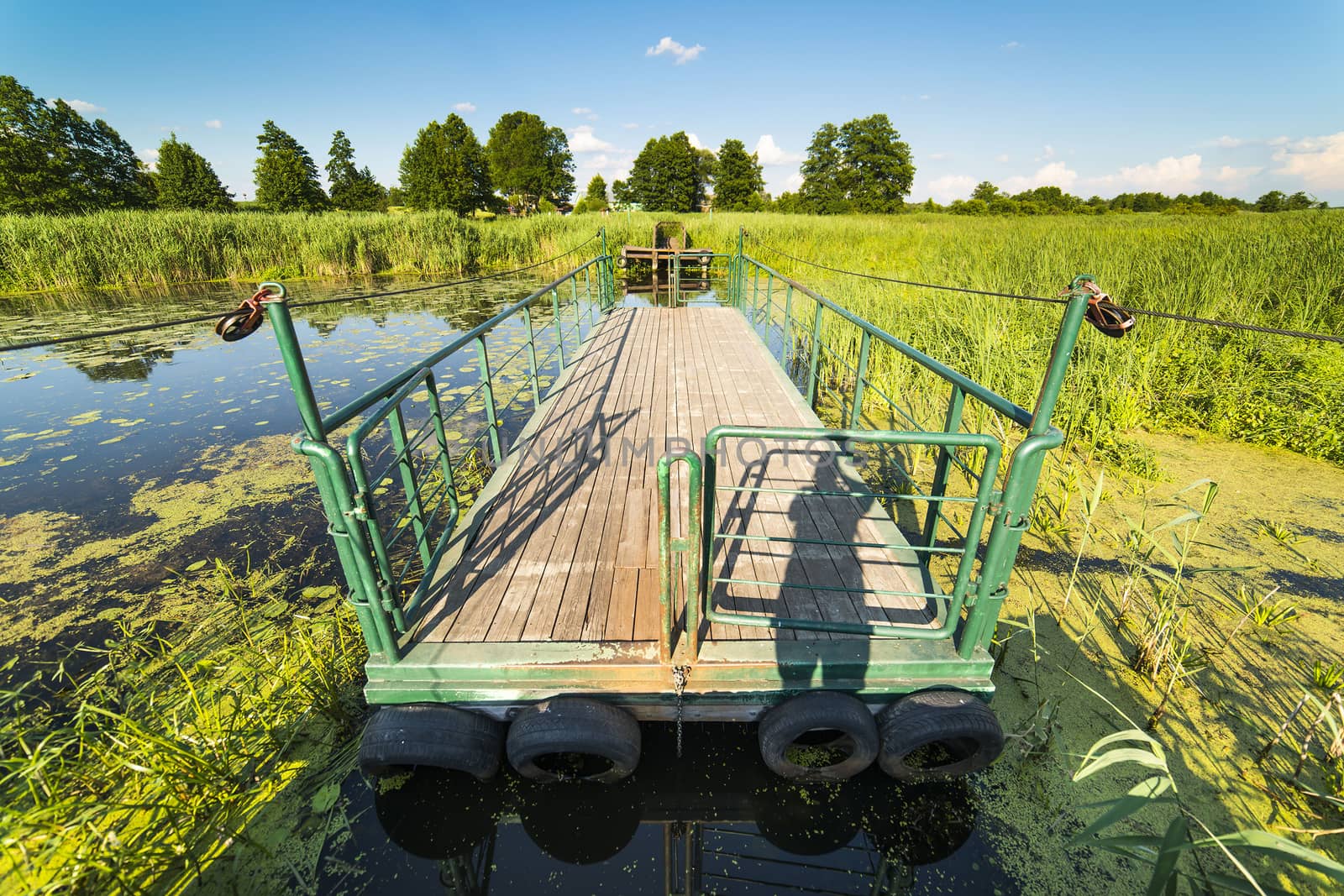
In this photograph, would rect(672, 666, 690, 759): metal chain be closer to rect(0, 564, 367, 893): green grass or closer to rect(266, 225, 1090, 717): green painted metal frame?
→ rect(266, 225, 1090, 717): green painted metal frame

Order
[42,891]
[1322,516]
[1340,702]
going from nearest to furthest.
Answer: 1. [42,891]
2. [1340,702]
3. [1322,516]

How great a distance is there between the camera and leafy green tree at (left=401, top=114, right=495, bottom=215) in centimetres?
3906

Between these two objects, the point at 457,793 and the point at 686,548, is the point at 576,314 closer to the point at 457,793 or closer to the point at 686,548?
the point at 686,548

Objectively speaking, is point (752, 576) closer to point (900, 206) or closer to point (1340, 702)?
point (1340, 702)

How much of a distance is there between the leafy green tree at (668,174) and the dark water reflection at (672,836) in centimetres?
5752

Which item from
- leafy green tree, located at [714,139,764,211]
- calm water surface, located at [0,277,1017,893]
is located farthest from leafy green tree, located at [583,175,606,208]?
calm water surface, located at [0,277,1017,893]

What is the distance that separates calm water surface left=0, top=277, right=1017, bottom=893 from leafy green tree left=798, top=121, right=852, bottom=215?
55342 mm

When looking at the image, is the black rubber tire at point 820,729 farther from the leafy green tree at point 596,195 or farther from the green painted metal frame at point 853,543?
the leafy green tree at point 596,195

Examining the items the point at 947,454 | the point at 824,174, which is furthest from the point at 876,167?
the point at 947,454

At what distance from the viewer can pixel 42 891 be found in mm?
1601

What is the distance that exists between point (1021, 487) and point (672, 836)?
6.07 ft

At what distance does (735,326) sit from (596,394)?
3.66m

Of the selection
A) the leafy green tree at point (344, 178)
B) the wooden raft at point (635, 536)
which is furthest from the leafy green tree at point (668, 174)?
the wooden raft at point (635, 536)

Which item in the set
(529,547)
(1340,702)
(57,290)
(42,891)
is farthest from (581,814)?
(57,290)
